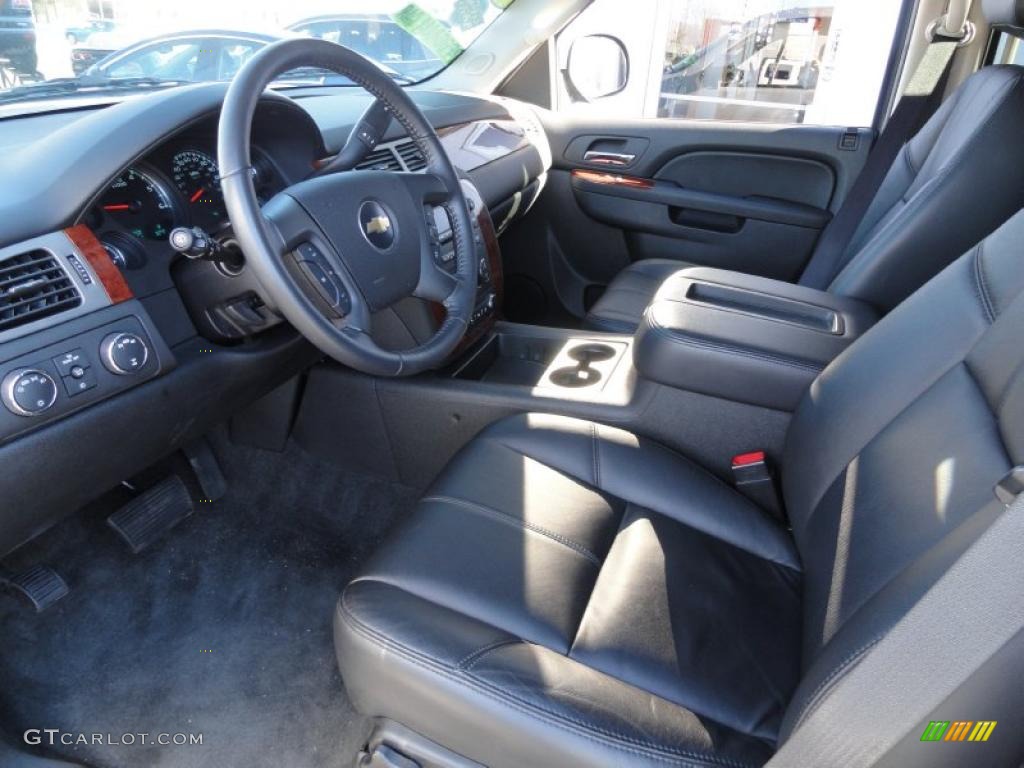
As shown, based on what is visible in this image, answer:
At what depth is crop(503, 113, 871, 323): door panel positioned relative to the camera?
2.35 metres

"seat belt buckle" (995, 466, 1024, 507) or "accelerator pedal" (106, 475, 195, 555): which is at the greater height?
"seat belt buckle" (995, 466, 1024, 507)

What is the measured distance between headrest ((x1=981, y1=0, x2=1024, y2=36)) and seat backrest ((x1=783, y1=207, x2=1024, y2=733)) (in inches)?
17.5

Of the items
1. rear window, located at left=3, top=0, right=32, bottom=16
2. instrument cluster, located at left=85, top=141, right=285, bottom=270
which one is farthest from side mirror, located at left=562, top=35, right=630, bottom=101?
rear window, located at left=3, top=0, right=32, bottom=16

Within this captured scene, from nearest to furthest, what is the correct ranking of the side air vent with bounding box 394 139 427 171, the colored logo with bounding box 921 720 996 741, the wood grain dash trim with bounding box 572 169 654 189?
the colored logo with bounding box 921 720 996 741, the side air vent with bounding box 394 139 427 171, the wood grain dash trim with bounding box 572 169 654 189

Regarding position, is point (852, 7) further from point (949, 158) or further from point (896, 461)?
point (896, 461)

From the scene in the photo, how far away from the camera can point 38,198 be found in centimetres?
103

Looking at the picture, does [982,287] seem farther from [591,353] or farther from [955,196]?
[591,353]

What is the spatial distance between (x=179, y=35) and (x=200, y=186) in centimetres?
60

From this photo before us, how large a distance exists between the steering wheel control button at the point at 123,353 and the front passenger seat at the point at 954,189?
1312 millimetres

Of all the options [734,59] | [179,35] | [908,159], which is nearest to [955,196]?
[908,159]

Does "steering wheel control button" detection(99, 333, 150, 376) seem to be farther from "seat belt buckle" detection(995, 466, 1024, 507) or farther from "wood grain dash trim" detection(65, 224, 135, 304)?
"seat belt buckle" detection(995, 466, 1024, 507)

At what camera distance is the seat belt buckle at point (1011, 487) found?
2.11 ft

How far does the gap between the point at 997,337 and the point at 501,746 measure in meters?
0.72

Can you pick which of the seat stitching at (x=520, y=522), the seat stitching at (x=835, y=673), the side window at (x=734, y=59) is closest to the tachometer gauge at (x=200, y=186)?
the seat stitching at (x=520, y=522)
